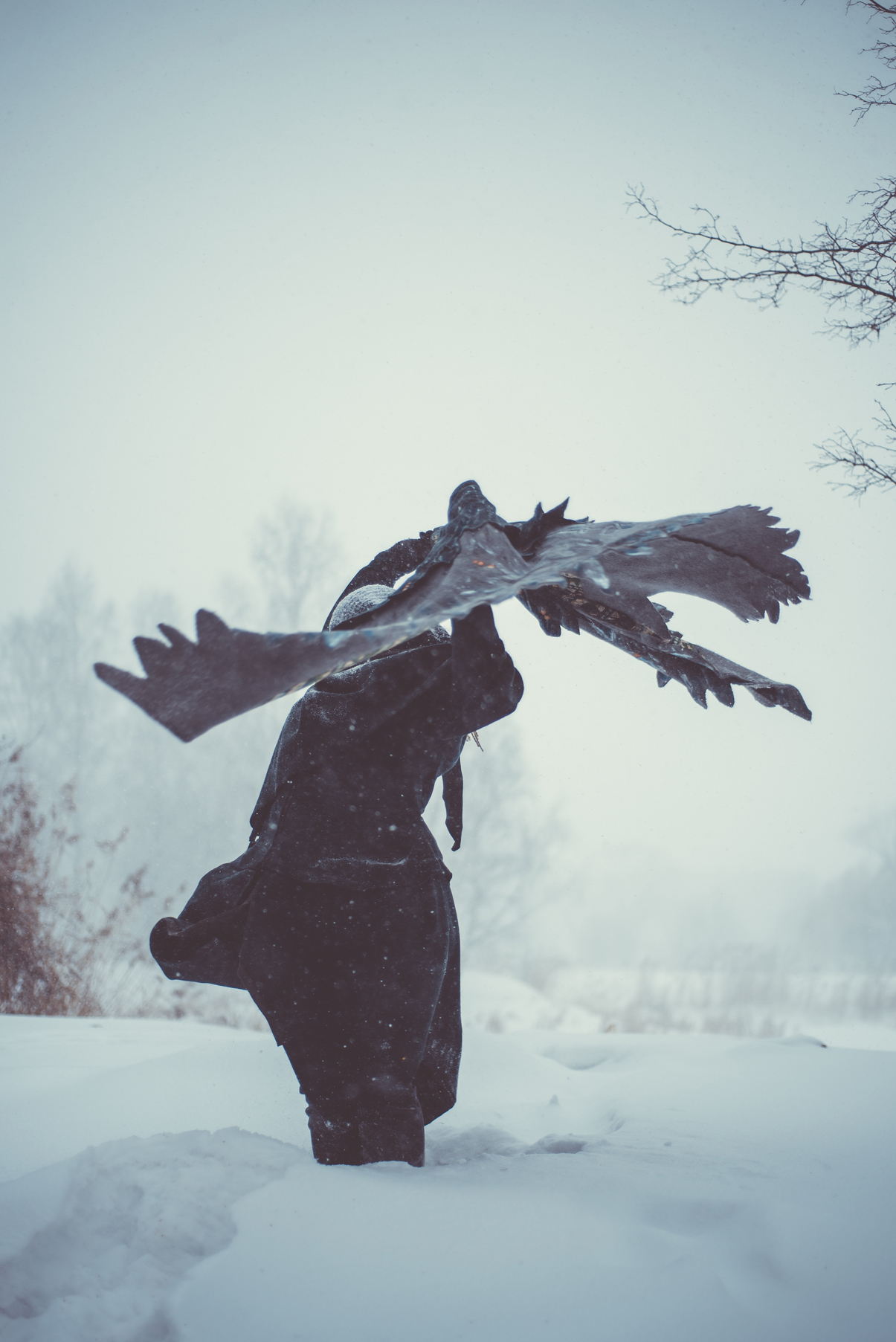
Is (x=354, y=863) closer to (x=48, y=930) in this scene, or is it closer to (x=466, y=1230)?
(x=466, y=1230)

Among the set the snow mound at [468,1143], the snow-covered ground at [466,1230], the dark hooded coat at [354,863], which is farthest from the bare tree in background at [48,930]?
the dark hooded coat at [354,863]

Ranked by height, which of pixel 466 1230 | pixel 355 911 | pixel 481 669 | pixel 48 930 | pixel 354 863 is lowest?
pixel 48 930

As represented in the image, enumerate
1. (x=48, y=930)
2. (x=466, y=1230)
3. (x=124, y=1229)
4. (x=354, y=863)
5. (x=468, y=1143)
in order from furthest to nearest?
(x=48, y=930) < (x=468, y=1143) < (x=354, y=863) < (x=124, y=1229) < (x=466, y=1230)

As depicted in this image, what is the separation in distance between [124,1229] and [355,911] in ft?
2.39

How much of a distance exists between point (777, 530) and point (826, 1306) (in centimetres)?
146

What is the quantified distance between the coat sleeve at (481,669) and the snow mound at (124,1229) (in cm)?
107

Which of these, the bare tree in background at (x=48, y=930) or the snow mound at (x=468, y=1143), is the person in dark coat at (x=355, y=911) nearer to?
the snow mound at (x=468, y=1143)

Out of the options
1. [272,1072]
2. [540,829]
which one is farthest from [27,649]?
[272,1072]

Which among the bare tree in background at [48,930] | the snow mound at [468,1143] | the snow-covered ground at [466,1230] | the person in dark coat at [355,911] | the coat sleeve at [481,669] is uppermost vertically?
the coat sleeve at [481,669]

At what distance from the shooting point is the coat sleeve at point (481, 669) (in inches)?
60.7

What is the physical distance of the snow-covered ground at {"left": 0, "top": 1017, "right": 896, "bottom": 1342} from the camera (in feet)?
3.94

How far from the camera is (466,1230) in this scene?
1.42m

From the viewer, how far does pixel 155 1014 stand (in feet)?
21.1

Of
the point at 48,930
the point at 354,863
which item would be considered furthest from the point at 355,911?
the point at 48,930
